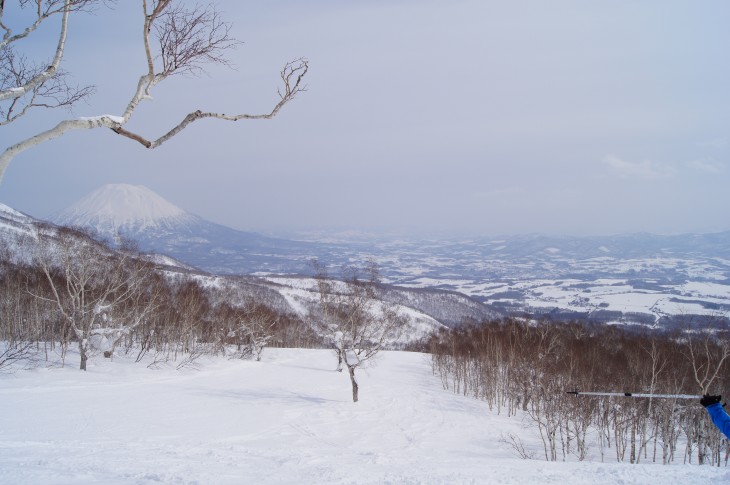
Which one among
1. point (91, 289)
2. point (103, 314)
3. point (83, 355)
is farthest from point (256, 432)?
point (91, 289)

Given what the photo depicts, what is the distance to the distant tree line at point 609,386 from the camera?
25031 millimetres

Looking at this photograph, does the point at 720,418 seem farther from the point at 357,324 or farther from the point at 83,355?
the point at 83,355

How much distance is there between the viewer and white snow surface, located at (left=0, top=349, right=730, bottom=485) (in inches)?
344

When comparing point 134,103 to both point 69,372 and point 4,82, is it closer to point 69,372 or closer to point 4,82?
point 4,82

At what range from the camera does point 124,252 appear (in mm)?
34562

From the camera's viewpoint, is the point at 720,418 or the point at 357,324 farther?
the point at 357,324

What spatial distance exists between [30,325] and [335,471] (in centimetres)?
4502

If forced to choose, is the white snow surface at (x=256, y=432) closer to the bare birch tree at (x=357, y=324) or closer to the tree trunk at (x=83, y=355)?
the tree trunk at (x=83, y=355)

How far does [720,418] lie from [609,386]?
35.5m

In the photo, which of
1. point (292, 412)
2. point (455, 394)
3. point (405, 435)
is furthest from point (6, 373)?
point (455, 394)

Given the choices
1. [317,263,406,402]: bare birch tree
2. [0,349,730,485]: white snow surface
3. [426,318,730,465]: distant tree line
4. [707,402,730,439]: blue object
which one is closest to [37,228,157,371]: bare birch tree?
[0,349,730,485]: white snow surface

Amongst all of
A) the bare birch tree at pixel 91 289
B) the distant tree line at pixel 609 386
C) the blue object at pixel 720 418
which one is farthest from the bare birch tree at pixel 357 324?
the blue object at pixel 720 418

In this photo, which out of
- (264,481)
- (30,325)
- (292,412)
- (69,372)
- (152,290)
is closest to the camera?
(264,481)

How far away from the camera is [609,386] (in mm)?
36094
